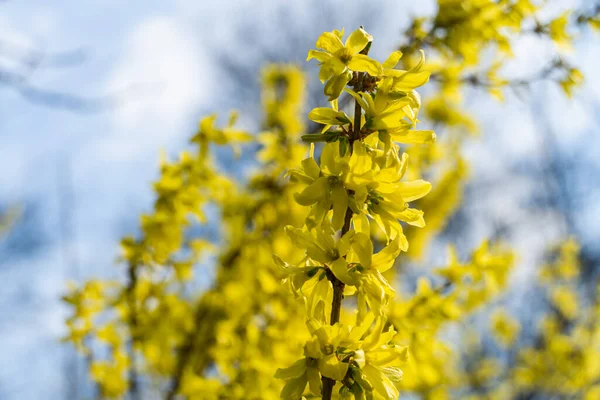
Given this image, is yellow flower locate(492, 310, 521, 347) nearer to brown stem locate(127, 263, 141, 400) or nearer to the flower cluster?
brown stem locate(127, 263, 141, 400)

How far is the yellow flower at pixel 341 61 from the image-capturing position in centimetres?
99

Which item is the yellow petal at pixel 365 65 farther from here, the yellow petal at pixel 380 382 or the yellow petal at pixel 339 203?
the yellow petal at pixel 380 382

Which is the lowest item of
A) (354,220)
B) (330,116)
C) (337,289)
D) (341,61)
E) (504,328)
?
(504,328)

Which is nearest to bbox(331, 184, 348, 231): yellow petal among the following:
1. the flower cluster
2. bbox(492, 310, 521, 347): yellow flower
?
the flower cluster

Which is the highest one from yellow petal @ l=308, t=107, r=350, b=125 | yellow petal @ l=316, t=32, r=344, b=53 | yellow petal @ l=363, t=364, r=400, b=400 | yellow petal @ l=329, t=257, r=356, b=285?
yellow petal @ l=316, t=32, r=344, b=53

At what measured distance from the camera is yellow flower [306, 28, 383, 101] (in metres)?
0.99

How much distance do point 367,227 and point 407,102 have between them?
0.26m

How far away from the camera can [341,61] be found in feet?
3.33

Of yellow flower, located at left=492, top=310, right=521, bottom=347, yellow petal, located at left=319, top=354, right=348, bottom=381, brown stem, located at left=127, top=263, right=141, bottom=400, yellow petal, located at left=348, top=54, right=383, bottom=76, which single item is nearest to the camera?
yellow petal, located at left=319, top=354, right=348, bottom=381

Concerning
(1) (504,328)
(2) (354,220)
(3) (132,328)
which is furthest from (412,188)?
(1) (504,328)

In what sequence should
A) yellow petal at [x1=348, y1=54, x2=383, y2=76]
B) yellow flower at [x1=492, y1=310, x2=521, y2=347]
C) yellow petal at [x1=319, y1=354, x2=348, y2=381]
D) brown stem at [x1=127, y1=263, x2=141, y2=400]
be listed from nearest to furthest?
yellow petal at [x1=319, y1=354, x2=348, y2=381], yellow petal at [x1=348, y1=54, x2=383, y2=76], brown stem at [x1=127, y1=263, x2=141, y2=400], yellow flower at [x1=492, y1=310, x2=521, y2=347]

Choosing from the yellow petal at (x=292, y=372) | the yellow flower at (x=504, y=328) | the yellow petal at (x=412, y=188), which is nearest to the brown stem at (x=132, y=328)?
the yellow petal at (x=292, y=372)

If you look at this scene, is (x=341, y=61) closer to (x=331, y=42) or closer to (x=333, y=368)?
(x=331, y=42)

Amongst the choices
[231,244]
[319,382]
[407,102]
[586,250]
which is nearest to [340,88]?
[407,102]
